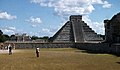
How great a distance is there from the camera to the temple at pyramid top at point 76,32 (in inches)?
4151

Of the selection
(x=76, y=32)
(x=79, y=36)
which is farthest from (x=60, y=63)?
(x=76, y=32)

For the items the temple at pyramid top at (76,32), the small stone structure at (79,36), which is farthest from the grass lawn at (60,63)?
the temple at pyramid top at (76,32)

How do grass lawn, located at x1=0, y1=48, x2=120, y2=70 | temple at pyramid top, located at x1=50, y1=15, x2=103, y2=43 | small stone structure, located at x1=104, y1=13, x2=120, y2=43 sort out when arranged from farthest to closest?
temple at pyramid top, located at x1=50, y1=15, x2=103, y2=43, small stone structure, located at x1=104, y1=13, x2=120, y2=43, grass lawn, located at x1=0, y1=48, x2=120, y2=70

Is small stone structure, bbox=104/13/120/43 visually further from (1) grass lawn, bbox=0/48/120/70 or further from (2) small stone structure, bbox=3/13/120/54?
(1) grass lawn, bbox=0/48/120/70

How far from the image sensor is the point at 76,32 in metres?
112

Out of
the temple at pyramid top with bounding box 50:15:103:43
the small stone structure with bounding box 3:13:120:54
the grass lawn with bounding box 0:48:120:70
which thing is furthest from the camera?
the temple at pyramid top with bounding box 50:15:103:43

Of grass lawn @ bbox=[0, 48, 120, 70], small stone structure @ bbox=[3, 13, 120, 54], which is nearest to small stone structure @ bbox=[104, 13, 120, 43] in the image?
small stone structure @ bbox=[3, 13, 120, 54]

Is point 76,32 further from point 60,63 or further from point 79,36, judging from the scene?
point 60,63

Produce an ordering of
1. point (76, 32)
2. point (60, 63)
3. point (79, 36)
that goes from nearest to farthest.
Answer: point (60, 63), point (79, 36), point (76, 32)

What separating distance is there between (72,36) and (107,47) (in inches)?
2227

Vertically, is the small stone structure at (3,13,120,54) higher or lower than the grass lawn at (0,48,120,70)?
higher

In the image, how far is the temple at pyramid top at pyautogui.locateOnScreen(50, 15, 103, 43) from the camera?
105 meters

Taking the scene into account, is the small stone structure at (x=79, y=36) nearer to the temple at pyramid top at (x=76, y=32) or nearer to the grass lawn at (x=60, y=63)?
the temple at pyramid top at (x=76, y=32)

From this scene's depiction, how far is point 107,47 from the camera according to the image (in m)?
51.8
